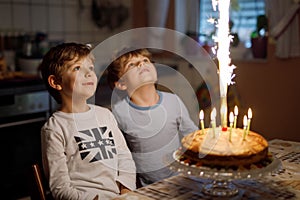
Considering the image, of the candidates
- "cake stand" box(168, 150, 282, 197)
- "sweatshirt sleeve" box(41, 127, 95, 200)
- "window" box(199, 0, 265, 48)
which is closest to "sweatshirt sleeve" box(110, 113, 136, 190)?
"sweatshirt sleeve" box(41, 127, 95, 200)

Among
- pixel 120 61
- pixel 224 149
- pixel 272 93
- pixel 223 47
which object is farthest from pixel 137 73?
pixel 272 93

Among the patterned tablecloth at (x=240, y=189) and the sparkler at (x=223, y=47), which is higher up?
the sparkler at (x=223, y=47)

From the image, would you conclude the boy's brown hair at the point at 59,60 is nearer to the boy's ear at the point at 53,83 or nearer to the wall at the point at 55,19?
the boy's ear at the point at 53,83

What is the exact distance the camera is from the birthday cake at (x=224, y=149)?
3.70ft

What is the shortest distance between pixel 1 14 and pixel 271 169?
2587mm

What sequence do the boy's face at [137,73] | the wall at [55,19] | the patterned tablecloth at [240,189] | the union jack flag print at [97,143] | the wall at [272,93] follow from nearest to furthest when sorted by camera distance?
the patterned tablecloth at [240,189], the union jack flag print at [97,143], the boy's face at [137,73], the wall at [272,93], the wall at [55,19]

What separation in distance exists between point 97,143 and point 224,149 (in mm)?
459

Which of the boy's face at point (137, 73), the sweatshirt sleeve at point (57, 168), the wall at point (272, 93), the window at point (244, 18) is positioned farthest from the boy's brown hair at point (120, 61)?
the window at point (244, 18)

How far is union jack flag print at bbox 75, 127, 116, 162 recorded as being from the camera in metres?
1.38

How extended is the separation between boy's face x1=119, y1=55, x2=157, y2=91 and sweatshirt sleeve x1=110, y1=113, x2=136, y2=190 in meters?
0.18

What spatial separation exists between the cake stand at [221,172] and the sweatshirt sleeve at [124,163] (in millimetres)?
266

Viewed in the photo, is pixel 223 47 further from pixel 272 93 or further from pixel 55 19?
pixel 55 19

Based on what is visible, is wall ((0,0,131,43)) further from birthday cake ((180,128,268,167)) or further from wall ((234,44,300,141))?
birthday cake ((180,128,268,167))

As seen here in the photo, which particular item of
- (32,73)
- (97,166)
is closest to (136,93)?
(97,166)
